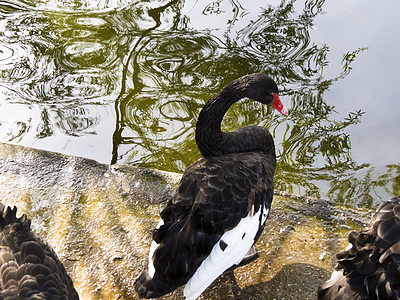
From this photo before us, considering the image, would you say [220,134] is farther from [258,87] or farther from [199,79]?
[199,79]

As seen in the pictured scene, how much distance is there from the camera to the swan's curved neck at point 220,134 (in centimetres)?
265

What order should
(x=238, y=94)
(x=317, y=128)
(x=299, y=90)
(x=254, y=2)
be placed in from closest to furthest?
(x=238, y=94), (x=317, y=128), (x=299, y=90), (x=254, y=2)

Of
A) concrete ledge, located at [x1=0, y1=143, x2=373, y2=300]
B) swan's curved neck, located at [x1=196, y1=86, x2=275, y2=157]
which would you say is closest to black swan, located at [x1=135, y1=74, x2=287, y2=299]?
swan's curved neck, located at [x1=196, y1=86, x2=275, y2=157]

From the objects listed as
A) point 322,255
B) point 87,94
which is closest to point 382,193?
point 322,255

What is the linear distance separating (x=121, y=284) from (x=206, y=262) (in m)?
0.59

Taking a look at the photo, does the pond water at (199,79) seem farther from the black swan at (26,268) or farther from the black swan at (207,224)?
the black swan at (26,268)

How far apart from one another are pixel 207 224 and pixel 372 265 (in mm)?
722

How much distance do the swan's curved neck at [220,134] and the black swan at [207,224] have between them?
166 mm

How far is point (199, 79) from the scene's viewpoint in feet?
13.6

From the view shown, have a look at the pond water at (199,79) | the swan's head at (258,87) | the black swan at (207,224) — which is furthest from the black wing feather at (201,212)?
the pond water at (199,79)

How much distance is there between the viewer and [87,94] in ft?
13.5

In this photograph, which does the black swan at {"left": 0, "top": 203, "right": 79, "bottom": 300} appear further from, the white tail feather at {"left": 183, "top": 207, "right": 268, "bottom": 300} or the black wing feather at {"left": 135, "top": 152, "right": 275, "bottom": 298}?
the white tail feather at {"left": 183, "top": 207, "right": 268, "bottom": 300}

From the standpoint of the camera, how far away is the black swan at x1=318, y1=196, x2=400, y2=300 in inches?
61.6

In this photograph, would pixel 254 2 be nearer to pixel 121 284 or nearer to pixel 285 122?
pixel 285 122
